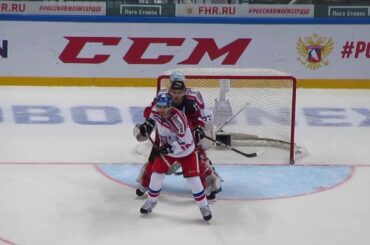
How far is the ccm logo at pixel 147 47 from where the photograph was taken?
9727 mm

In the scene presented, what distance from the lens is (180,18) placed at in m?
9.72

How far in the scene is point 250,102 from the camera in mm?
7426

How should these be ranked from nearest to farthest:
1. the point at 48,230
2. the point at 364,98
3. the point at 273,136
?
the point at 48,230, the point at 273,136, the point at 364,98

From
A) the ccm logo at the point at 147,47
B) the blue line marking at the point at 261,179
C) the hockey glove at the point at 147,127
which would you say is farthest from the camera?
the ccm logo at the point at 147,47

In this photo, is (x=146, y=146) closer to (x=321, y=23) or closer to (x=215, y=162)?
(x=215, y=162)

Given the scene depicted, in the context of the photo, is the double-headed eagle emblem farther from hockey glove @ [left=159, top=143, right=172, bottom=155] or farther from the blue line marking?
hockey glove @ [left=159, top=143, right=172, bottom=155]

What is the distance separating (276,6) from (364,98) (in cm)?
155

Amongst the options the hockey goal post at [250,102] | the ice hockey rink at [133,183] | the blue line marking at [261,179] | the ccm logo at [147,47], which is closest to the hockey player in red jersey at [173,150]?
the ice hockey rink at [133,183]

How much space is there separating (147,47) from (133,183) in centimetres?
373

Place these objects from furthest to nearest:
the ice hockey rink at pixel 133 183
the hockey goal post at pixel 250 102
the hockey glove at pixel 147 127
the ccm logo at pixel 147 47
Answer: the ccm logo at pixel 147 47
the hockey goal post at pixel 250 102
the hockey glove at pixel 147 127
the ice hockey rink at pixel 133 183

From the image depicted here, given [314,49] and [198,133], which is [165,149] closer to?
[198,133]

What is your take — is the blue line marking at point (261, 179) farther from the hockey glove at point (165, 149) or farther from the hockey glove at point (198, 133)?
the hockey glove at point (165, 149)

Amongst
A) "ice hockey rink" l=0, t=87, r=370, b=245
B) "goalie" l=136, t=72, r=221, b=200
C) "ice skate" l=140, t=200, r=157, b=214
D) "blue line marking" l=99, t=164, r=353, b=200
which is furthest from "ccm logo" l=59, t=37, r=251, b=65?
"ice skate" l=140, t=200, r=157, b=214

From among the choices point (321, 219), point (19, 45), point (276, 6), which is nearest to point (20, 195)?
point (321, 219)
